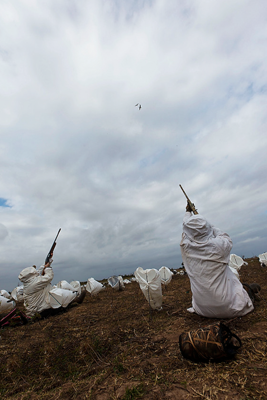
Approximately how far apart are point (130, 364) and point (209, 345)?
128cm

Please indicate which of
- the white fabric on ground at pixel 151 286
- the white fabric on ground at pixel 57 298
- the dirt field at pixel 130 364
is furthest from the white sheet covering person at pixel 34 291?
the white fabric on ground at pixel 151 286

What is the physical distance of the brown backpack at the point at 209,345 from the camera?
2.74 m

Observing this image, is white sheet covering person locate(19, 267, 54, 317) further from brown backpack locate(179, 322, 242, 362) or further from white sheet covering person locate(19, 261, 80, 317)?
brown backpack locate(179, 322, 242, 362)

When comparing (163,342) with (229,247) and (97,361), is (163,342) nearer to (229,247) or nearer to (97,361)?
(97,361)

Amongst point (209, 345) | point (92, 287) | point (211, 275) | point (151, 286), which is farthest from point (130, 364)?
point (92, 287)

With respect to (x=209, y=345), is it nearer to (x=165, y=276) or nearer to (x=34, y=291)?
(x=34, y=291)

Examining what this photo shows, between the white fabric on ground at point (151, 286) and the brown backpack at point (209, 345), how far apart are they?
2.99 meters

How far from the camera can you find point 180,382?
8.21 ft

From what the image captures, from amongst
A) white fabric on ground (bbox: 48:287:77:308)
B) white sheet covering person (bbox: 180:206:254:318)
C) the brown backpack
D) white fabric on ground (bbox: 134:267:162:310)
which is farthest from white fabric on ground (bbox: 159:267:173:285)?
the brown backpack

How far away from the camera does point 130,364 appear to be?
3.24m

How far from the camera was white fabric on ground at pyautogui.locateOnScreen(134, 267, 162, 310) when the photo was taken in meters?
5.97

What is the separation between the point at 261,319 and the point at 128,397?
9.48ft

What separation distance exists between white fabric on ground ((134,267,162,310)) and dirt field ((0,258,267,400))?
1.17 feet

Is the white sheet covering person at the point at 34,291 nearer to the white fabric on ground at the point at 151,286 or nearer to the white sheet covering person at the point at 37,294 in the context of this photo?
the white sheet covering person at the point at 37,294
